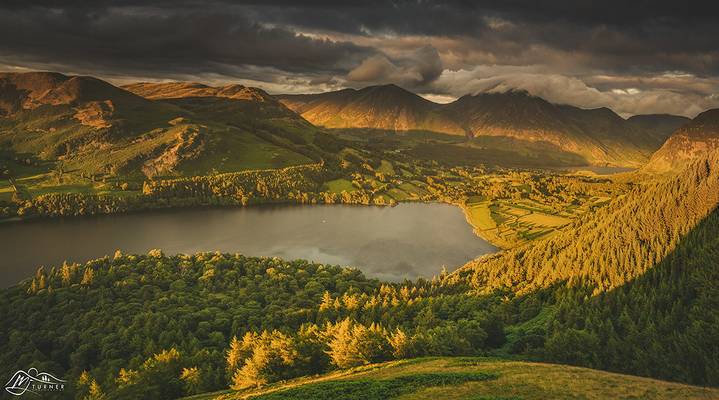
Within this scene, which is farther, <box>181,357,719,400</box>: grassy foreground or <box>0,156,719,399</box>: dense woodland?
<box>0,156,719,399</box>: dense woodland

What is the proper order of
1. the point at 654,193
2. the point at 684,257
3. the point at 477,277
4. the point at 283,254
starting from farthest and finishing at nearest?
the point at 283,254 → the point at 477,277 → the point at 654,193 → the point at 684,257

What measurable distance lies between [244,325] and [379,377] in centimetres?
6558

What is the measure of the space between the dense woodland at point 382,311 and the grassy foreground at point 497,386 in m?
19.4

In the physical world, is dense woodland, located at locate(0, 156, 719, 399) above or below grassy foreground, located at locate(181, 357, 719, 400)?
below

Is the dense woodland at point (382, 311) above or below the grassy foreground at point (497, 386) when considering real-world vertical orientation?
below

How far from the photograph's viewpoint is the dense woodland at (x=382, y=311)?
241 feet

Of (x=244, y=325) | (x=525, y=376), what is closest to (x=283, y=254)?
(x=244, y=325)

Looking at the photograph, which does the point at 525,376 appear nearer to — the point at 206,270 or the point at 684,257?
the point at 684,257

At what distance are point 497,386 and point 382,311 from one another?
2643 inches

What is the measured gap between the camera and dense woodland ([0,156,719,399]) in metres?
73.4

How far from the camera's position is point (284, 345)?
7369 centimetres

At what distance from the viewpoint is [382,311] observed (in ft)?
368

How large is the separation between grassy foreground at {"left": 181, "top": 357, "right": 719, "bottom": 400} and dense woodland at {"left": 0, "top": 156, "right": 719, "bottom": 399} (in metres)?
19.4

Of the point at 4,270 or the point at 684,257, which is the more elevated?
the point at 684,257
